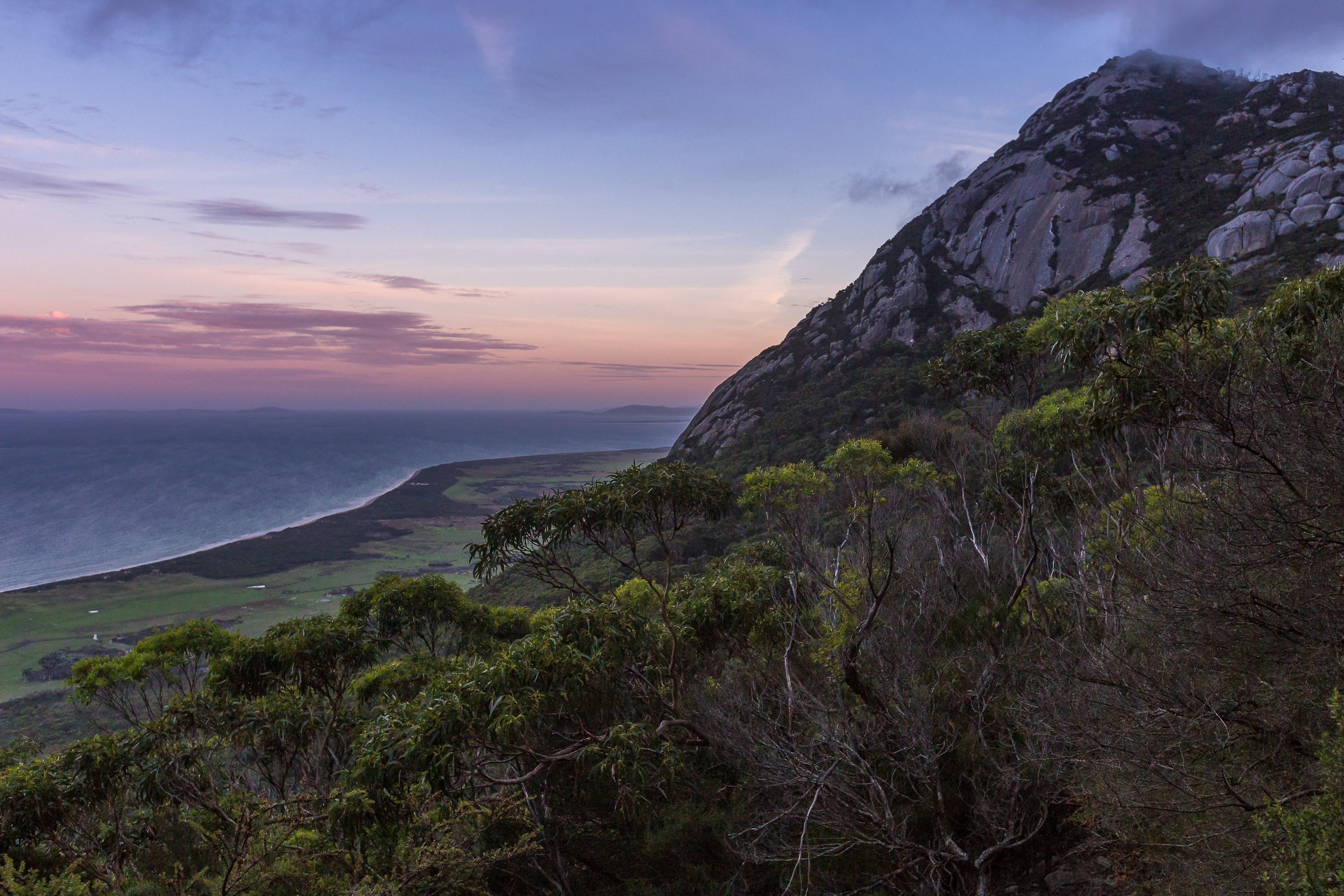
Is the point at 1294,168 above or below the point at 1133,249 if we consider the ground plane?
above

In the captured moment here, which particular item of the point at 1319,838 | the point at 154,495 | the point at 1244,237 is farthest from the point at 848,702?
the point at 154,495

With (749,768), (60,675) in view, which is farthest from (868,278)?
(60,675)

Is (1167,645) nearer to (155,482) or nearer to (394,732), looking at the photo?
(394,732)

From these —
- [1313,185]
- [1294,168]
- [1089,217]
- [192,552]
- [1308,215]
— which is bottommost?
[192,552]

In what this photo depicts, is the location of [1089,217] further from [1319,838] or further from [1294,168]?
[1319,838]

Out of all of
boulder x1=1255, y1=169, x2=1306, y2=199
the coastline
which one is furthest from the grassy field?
boulder x1=1255, y1=169, x2=1306, y2=199

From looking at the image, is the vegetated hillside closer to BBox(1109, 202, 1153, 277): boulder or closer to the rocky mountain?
the rocky mountain
